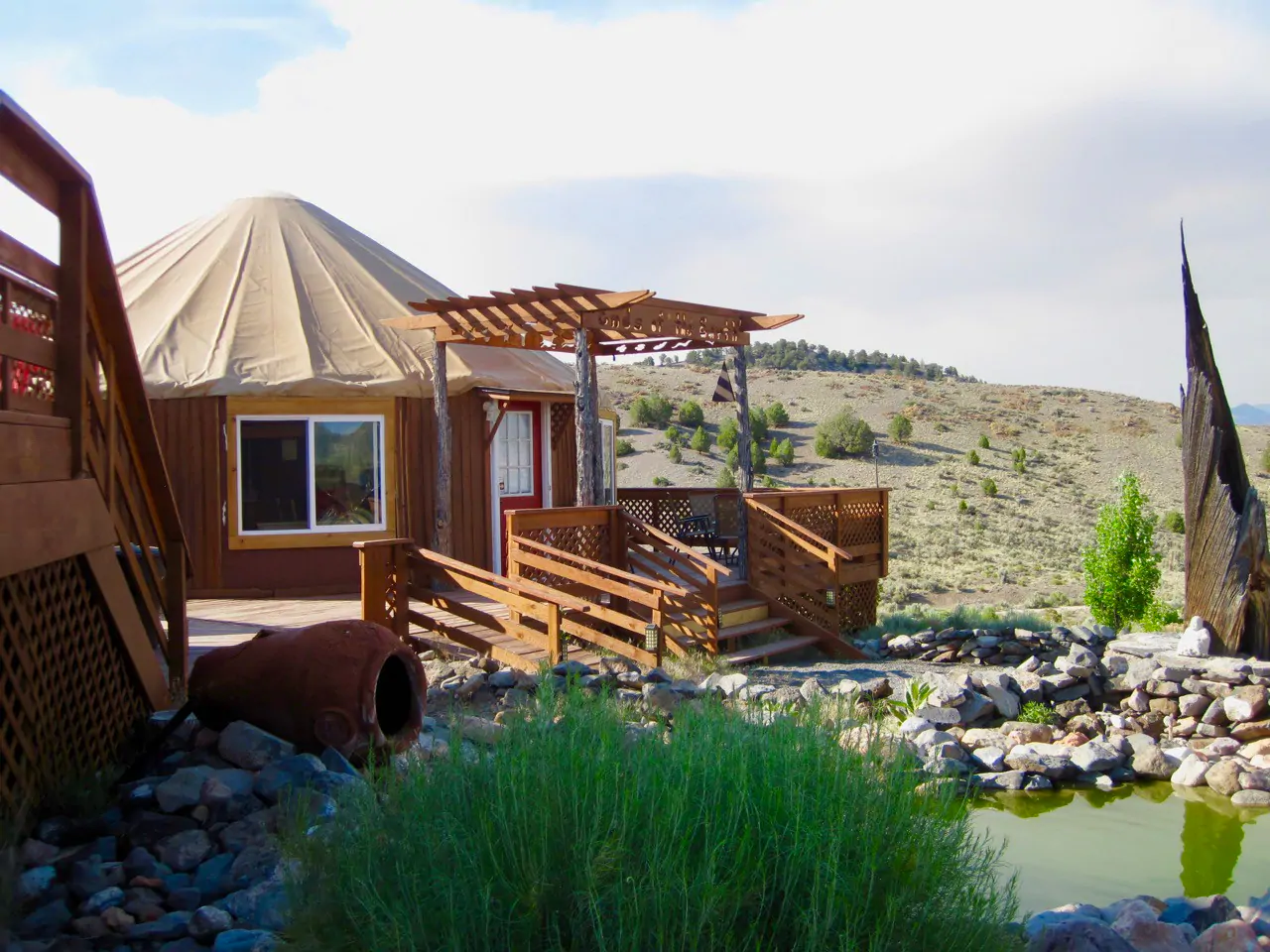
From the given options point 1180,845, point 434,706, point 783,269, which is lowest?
point 1180,845

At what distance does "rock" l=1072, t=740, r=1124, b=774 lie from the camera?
6527 millimetres

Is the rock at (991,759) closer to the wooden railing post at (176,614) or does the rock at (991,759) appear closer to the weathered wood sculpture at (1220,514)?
the weathered wood sculpture at (1220,514)

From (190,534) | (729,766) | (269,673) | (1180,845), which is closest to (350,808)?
(729,766)

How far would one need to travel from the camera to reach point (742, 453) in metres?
11.2

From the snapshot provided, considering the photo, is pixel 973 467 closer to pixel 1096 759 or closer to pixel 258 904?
pixel 1096 759

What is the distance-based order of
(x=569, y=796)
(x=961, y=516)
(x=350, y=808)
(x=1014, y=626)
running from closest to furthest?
(x=569, y=796), (x=350, y=808), (x=1014, y=626), (x=961, y=516)

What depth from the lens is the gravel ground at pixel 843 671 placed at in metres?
8.19

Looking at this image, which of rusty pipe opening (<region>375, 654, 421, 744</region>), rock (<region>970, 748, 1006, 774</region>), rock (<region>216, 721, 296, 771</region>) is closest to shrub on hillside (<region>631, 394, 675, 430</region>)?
rock (<region>970, 748, 1006, 774</region>)

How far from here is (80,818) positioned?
3.96 meters

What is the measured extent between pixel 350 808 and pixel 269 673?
1.70m

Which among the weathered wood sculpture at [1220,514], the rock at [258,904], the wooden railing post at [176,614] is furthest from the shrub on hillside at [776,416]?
the rock at [258,904]

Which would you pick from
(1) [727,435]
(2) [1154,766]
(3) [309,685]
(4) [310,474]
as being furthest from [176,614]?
(1) [727,435]

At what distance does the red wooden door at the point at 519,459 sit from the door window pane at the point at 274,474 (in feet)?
6.78

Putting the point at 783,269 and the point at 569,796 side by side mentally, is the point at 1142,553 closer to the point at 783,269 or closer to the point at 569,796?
the point at 569,796
